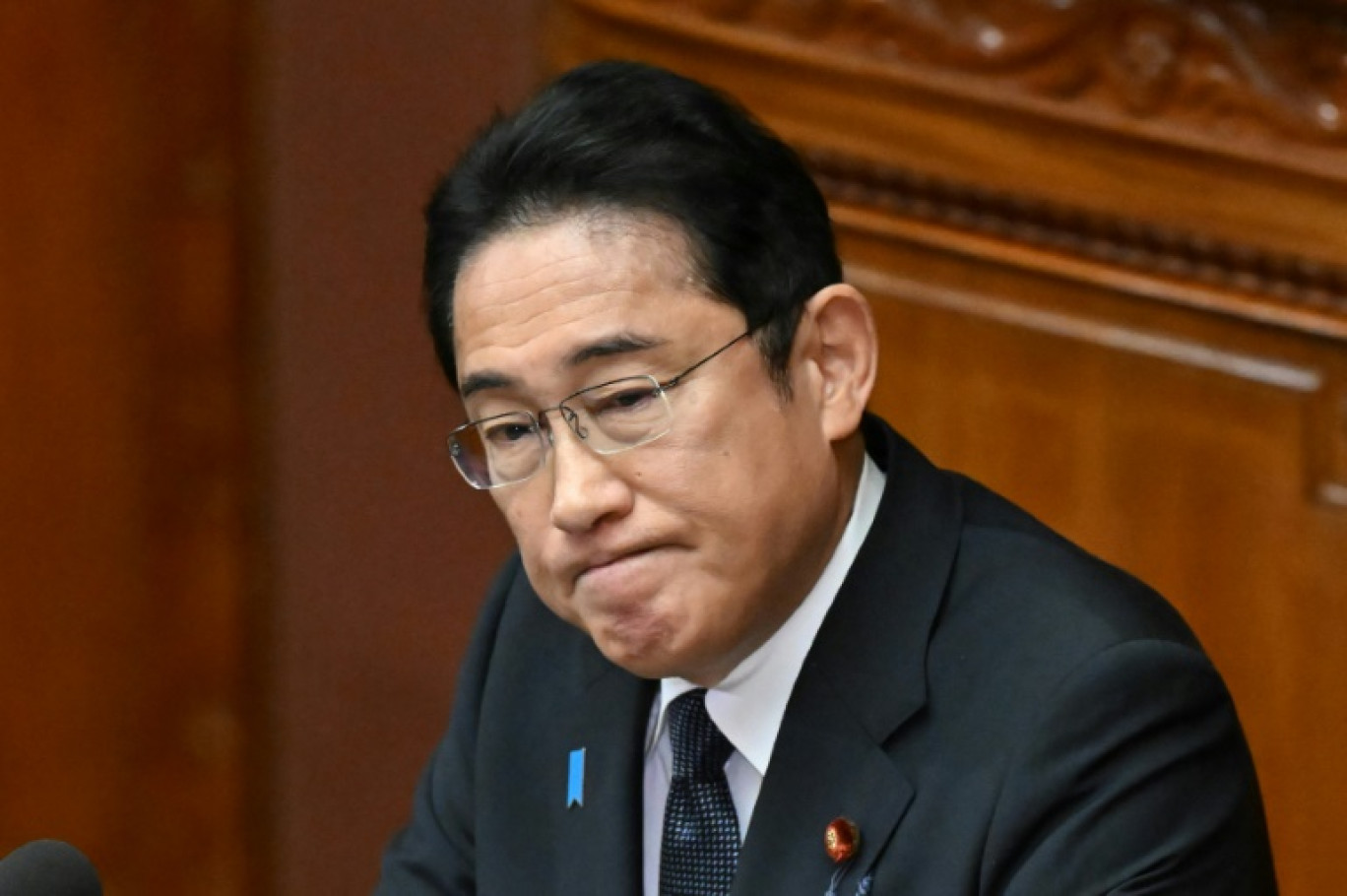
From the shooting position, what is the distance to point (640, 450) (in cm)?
199

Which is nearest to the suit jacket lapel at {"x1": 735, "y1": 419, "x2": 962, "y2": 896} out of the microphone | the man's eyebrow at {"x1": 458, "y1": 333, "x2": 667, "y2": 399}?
the man's eyebrow at {"x1": 458, "y1": 333, "x2": 667, "y2": 399}

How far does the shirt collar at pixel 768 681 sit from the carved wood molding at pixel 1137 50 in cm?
104

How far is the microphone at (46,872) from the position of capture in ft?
5.21

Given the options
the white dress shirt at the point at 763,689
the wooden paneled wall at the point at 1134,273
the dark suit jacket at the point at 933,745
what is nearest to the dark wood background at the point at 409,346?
the wooden paneled wall at the point at 1134,273

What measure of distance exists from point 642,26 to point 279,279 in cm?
78

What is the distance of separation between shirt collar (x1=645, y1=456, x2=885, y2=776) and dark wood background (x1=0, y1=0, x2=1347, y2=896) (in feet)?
3.13

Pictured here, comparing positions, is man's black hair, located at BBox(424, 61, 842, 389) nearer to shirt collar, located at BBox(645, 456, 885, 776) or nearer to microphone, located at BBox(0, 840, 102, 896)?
shirt collar, located at BBox(645, 456, 885, 776)

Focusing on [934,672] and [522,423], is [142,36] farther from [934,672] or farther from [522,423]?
[934,672]

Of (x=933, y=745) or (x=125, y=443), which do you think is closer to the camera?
(x=933, y=745)

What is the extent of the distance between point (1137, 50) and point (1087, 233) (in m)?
0.24

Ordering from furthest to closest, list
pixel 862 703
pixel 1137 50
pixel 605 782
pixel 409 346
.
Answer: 1. pixel 409 346
2. pixel 1137 50
3. pixel 605 782
4. pixel 862 703

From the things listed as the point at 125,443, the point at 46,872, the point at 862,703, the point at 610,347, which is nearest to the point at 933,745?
the point at 862,703

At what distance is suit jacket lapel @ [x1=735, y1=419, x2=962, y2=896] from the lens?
2.04m

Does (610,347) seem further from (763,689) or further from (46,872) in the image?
(46,872)
